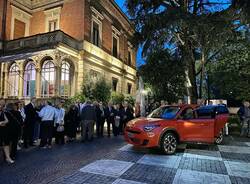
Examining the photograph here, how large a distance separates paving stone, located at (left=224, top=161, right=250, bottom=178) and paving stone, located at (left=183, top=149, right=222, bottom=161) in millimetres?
583

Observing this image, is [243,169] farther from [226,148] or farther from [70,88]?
[70,88]

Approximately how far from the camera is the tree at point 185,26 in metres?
11.1

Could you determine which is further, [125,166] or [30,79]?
[30,79]

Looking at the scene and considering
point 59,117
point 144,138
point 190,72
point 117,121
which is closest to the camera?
point 144,138

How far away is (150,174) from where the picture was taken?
5691 mm

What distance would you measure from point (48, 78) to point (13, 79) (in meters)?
3.86

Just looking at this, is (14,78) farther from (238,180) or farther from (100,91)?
(238,180)

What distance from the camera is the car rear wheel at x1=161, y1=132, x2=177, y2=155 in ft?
25.5

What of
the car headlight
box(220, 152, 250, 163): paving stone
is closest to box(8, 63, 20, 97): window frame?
the car headlight

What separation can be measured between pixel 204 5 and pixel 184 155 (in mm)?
10355

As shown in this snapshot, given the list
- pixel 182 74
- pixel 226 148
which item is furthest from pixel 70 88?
pixel 226 148

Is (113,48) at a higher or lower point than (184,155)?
higher

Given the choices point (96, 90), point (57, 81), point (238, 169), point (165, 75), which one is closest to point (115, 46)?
point (96, 90)

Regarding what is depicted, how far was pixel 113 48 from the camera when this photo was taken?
26.9 metres
